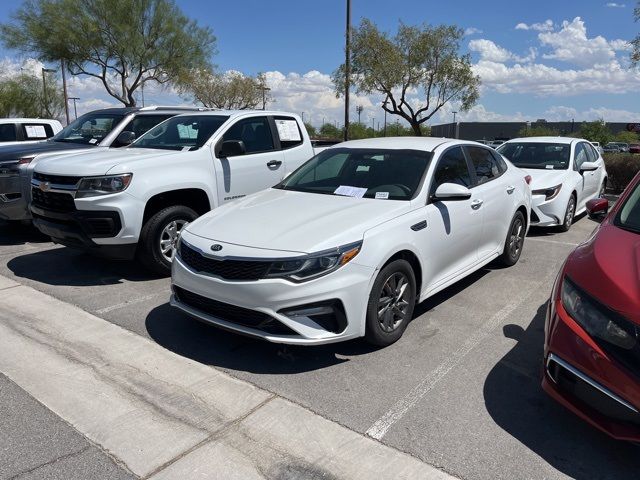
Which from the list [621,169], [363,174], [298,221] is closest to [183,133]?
[363,174]

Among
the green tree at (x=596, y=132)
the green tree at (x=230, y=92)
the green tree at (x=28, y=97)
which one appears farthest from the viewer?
the green tree at (x=596, y=132)

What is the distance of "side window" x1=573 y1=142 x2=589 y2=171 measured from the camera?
9022mm

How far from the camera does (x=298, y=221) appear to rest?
3885 millimetres

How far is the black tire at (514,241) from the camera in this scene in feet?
19.6

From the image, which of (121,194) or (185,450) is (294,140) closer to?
(121,194)

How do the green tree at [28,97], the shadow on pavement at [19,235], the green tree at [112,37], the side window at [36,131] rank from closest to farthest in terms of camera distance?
the shadow on pavement at [19,235], the side window at [36,131], the green tree at [112,37], the green tree at [28,97]

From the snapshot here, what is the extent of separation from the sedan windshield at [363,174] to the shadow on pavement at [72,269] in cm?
229

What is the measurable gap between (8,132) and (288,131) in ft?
21.1

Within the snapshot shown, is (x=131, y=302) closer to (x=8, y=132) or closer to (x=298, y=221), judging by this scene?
(x=298, y=221)

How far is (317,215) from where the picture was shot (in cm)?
398

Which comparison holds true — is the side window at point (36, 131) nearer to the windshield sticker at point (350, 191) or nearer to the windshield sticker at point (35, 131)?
the windshield sticker at point (35, 131)

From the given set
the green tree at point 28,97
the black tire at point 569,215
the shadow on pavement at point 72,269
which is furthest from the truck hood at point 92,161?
the green tree at point 28,97


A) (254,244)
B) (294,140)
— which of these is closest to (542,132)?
(294,140)

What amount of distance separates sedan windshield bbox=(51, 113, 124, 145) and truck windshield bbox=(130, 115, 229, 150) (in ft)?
5.65
